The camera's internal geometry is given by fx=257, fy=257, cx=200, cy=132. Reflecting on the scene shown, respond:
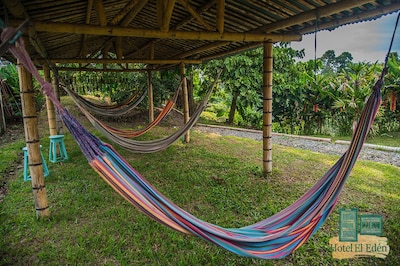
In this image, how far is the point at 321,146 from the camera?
434 centimetres

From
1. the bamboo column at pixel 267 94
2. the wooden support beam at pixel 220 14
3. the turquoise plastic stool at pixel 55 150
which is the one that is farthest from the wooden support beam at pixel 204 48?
the turquoise plastic stool at pixel 55 150

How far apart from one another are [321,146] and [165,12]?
356cm

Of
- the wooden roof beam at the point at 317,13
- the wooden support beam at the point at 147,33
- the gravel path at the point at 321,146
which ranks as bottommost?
the gravel path at the point at 321,146

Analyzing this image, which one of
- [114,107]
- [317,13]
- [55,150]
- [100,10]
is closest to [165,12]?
[100,10]

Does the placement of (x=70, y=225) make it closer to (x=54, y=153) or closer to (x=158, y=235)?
(x=158, y=235)

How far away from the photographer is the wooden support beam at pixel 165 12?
1.80m

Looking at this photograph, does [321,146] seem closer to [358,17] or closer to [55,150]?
[358,17]

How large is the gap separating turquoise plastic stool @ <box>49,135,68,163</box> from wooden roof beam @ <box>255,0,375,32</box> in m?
2.77

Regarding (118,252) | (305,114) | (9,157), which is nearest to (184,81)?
(9,157)

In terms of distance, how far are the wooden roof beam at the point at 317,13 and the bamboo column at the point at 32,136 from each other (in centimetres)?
209

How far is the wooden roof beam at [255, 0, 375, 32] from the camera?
174 cm

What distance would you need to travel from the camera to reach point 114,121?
6.31m

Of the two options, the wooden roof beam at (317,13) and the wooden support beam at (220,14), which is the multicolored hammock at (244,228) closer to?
the wooden roof beam at (317,13)

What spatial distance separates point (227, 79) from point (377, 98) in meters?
4.82
